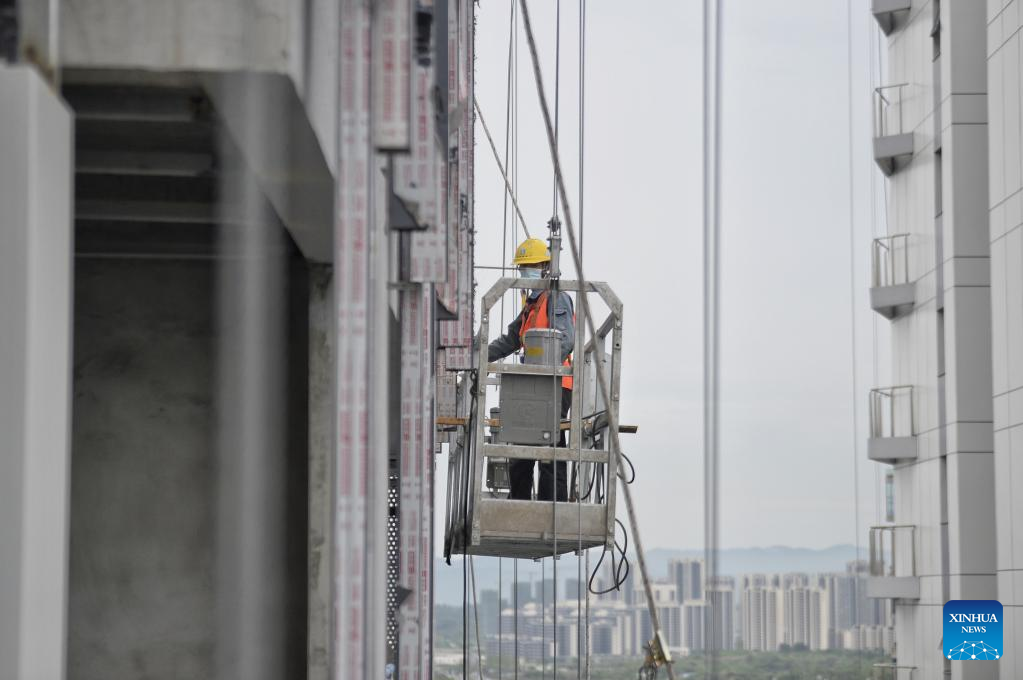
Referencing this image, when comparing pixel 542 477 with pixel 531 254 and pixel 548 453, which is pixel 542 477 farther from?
pixel 531 254

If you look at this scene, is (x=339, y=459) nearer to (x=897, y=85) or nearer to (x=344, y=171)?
(x=344, y=171)

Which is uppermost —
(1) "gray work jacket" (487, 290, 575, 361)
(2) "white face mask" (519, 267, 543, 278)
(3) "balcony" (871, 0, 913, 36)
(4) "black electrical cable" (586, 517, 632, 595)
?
(3) "balcony" (871, 0, 913, 36)

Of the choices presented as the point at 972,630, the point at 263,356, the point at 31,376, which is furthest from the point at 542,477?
the point at 972,630

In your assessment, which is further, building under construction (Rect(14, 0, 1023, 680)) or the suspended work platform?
the suspended work platform

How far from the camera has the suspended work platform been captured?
1431 centimetres

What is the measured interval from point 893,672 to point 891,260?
9.95m

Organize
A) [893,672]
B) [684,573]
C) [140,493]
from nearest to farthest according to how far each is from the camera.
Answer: [140,493]
[893,672]
[684,573]

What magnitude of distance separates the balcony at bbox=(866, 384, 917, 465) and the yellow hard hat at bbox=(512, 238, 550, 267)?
2222cm

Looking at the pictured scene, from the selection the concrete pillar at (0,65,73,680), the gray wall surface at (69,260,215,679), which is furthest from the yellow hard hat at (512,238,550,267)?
the concrete pillar at (0,65,73,680)

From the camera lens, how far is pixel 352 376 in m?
8.06

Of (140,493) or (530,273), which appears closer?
(140,493)

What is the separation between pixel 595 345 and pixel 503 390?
4542 mm

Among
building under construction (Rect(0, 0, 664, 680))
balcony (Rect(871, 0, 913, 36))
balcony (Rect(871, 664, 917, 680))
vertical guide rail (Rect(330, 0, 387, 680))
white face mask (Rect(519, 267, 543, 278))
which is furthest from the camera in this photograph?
balcony (Rect(871, 0, 913, 36))

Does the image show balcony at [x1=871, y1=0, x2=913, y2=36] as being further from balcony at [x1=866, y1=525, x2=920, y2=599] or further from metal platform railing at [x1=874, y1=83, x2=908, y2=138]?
balcony at [x1=866, y1=525, x2=920, y2=599]
